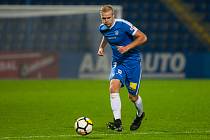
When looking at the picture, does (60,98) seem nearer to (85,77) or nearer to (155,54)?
(85,77)

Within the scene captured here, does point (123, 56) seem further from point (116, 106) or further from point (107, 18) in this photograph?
point (116, 106)

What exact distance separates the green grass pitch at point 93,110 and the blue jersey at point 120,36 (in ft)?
3.59

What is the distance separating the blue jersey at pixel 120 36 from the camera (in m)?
9.60

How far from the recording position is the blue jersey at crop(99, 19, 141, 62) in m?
9.60

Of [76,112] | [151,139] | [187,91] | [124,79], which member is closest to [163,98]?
[187,91]

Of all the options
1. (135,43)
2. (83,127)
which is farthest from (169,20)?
(83,127)

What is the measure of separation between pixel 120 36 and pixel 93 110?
385 cm

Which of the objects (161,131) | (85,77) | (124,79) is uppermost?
(124,79)

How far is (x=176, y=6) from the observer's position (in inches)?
1120

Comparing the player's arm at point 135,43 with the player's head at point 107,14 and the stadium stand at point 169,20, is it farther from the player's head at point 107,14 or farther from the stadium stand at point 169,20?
the stadium stand at point 169,20

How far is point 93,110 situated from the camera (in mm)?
13203

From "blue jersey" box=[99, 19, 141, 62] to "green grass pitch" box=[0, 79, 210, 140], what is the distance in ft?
3.59

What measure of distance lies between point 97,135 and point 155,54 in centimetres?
1664

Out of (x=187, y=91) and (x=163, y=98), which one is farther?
(x=187, y=91)
